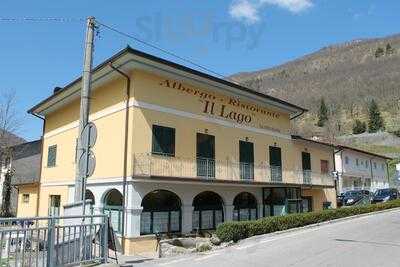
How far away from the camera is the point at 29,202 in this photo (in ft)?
96.2

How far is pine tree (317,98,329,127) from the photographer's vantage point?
339 feet

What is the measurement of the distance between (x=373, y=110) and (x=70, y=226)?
9573 centimetres

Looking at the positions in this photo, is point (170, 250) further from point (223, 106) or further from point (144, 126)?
point (223, 106)

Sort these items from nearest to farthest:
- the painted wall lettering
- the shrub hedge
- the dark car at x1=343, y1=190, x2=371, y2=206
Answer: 1. the shrub hedge
2. the painted wall lettering
3. the dark car at x1=343, y1=190, x2=371, y2=206

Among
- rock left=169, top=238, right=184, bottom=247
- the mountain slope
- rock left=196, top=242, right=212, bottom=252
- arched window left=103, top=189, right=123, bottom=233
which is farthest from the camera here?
the mountain slope

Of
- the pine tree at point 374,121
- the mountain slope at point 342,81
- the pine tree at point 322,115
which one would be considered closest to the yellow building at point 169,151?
the mountain slope at point 342,81

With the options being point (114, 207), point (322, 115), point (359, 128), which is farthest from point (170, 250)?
point (322, 115)

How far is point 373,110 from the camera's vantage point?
96.3 metres

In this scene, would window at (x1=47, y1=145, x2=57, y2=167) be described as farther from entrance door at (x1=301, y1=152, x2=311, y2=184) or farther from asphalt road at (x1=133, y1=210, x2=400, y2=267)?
entrance door at (x1=301, y1=152, x2=311, y2=184)

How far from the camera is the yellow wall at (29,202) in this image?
28453 mm

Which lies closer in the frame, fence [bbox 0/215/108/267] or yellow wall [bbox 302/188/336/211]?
fence [bbox 0/215/108/267]

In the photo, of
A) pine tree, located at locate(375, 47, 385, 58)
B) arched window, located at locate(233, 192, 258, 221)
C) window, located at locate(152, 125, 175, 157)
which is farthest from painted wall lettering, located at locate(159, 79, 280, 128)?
pine tree, located at locate(375, 47, 385, 58)

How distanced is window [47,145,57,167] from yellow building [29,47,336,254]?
121mm

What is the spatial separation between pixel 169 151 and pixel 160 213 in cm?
283
